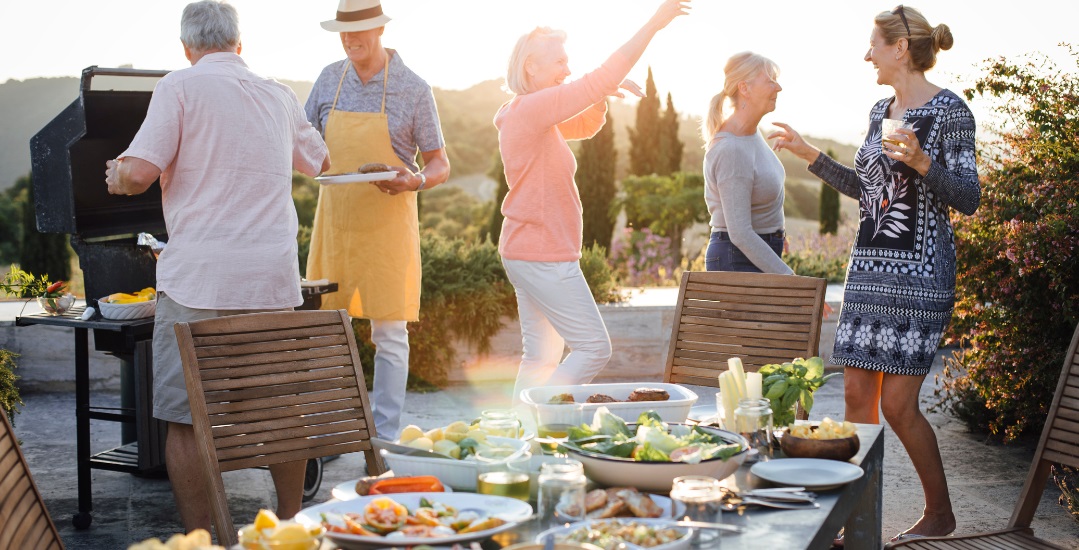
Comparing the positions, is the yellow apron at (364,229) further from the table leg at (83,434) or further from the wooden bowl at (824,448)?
the wooden bowl at (824,448)

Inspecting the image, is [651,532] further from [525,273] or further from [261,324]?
[525,273]

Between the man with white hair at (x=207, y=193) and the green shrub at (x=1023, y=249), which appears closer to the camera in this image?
the man with white hair at (x=207, y=193)

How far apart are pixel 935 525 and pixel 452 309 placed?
396 centimetres

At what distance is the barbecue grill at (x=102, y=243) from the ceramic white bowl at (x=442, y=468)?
7.34 ft

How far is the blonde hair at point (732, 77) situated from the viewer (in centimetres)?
403

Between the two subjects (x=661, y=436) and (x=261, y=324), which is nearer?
(x=661, y=436)

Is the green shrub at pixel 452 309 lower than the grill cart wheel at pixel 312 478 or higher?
higher

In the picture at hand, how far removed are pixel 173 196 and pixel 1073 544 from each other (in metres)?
3.36

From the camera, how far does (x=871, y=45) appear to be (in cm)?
347

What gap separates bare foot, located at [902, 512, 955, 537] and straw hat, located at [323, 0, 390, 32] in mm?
2829

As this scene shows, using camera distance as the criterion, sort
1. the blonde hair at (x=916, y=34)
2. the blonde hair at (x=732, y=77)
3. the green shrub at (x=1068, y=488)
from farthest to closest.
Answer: the blonde hair at (x=732, y=77) → the green shrub at (x=1068, y=488) → the blonde hair at (x=916, y=34)

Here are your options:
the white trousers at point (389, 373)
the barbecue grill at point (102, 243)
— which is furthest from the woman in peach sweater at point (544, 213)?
the barbecue grill at point (102, 243)

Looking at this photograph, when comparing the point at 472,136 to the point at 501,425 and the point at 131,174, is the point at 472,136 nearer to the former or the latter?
the point at 131,174

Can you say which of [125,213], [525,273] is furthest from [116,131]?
[525,273]
